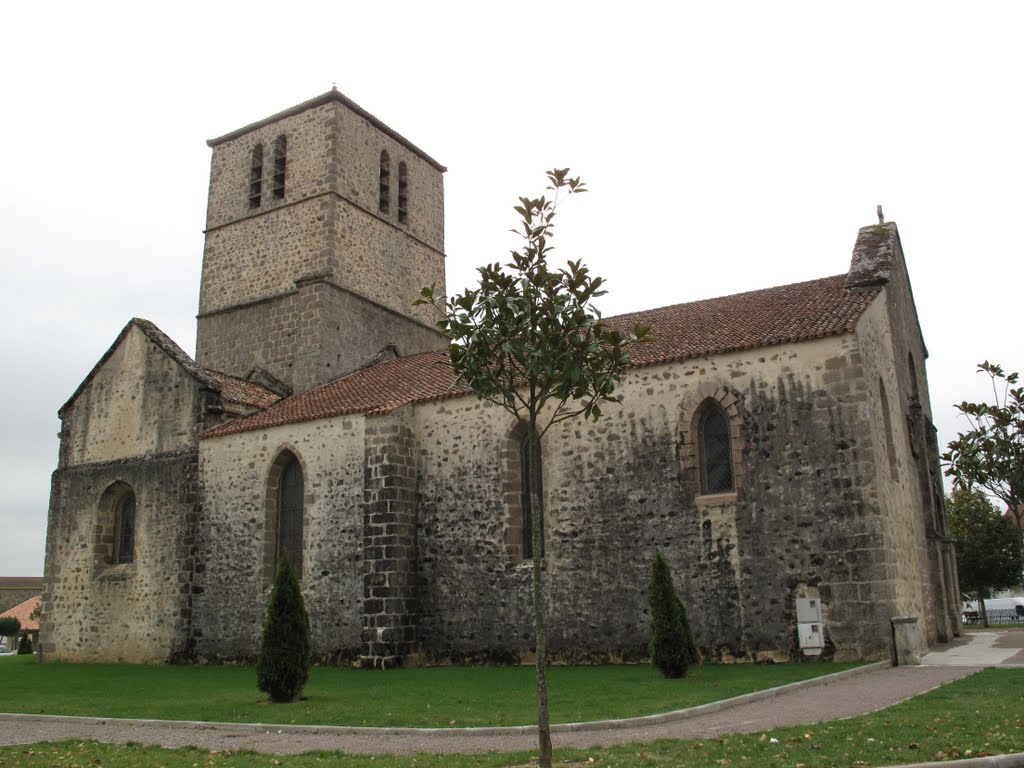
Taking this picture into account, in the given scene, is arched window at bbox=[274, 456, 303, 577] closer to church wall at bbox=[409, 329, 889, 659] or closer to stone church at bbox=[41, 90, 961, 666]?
stone church at bbox=[41, 90, 961, 666]

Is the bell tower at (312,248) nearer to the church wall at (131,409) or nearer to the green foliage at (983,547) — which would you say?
the church wall at (131,409)

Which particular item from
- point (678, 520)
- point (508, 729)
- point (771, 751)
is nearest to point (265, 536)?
point (678, 520)

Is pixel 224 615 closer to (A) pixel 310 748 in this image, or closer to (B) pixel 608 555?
(B) pixel 608 555

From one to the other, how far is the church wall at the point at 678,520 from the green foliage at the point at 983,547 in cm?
2638

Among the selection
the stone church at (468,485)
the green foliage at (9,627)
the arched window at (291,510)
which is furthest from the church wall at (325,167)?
the green foliage at (9,627)

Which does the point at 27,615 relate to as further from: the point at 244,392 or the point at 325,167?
the point at 325,167

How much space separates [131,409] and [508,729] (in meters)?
19.2

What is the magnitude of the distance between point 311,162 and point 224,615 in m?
15.4

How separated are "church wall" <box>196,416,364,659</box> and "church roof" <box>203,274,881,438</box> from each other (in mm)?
583

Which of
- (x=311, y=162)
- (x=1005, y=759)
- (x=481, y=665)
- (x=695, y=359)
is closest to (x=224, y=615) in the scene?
(x=481, y=665)

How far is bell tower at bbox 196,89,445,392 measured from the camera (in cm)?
2856

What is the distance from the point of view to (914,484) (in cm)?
2114

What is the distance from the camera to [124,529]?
25.5m

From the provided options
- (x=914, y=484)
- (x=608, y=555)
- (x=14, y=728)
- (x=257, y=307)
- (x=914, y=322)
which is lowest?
(x=14, y=728)
